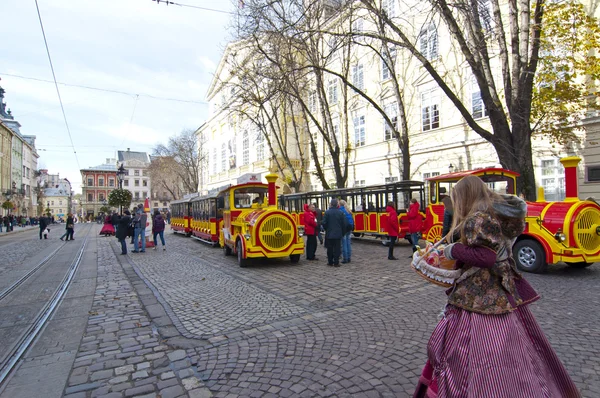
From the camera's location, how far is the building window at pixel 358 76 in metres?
26.6

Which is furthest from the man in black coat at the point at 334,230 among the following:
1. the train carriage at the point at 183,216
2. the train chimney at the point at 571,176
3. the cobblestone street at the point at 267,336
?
the train carriage at the point at 183,216

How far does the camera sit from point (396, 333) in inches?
179

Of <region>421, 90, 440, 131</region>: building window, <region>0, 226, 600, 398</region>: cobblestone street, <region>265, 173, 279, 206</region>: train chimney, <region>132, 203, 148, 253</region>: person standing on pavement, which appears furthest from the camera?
<region>421, 90, 440, 131</region>: building window

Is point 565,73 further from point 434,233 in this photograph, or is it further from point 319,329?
point 319,329

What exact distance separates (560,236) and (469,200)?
7000 millimetres

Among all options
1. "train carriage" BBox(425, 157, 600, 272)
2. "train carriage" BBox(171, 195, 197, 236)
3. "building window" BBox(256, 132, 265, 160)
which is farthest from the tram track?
"building window" BBox(256, 132, 265, 160)

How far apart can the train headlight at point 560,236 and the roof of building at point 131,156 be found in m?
109

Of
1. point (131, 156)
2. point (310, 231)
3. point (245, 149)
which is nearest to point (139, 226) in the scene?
point (310, 231)

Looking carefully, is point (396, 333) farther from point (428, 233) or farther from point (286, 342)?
point (428, 233)

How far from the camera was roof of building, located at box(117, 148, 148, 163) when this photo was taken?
10374 centimetres

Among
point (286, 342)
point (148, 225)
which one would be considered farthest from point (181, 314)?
point (148, 225)

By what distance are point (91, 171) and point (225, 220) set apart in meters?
97.4

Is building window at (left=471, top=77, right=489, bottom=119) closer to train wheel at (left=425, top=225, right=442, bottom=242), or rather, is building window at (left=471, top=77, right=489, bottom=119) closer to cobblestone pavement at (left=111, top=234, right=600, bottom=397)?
train wheel at (left=425, top=225, right=442, bottom=242)

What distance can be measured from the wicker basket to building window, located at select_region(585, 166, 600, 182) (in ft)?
54.8
